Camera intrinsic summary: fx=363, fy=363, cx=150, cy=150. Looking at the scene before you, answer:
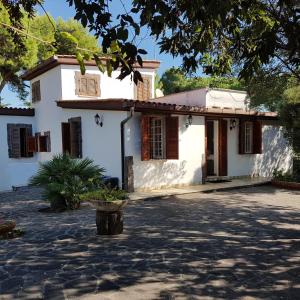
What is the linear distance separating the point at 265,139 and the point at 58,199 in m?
10.1

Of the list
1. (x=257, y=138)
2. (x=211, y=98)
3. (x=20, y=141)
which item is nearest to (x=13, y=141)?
(x=20, y=141)

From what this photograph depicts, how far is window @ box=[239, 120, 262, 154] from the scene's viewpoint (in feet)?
49.9

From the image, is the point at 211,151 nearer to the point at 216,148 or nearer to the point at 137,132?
the point at 216,148

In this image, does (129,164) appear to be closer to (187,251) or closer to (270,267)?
(187,251)

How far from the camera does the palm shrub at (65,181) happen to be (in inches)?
368

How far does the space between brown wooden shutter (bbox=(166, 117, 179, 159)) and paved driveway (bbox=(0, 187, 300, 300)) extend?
3.55m

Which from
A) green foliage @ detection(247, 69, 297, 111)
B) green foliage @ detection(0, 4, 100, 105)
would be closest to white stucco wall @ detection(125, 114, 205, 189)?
green foliage @ detection(247, 69, 297, 111)

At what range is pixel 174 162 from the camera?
12.9 metres

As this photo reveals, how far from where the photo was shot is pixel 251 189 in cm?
1284

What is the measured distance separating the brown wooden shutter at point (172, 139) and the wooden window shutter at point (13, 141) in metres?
8.55

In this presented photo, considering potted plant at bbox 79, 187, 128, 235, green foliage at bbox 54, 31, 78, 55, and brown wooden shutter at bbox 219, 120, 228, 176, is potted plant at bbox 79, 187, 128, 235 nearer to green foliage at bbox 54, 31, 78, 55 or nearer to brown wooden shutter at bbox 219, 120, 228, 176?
→ green foliage at bbox 54, 31, 78, 55

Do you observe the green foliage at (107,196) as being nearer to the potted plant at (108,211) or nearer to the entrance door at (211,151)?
the potted plant at (108,211)

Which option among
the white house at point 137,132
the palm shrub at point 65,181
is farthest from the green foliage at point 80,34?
the palm shrub at point 65,181

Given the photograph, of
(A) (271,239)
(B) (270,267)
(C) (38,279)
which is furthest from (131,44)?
(A) (271,239)
